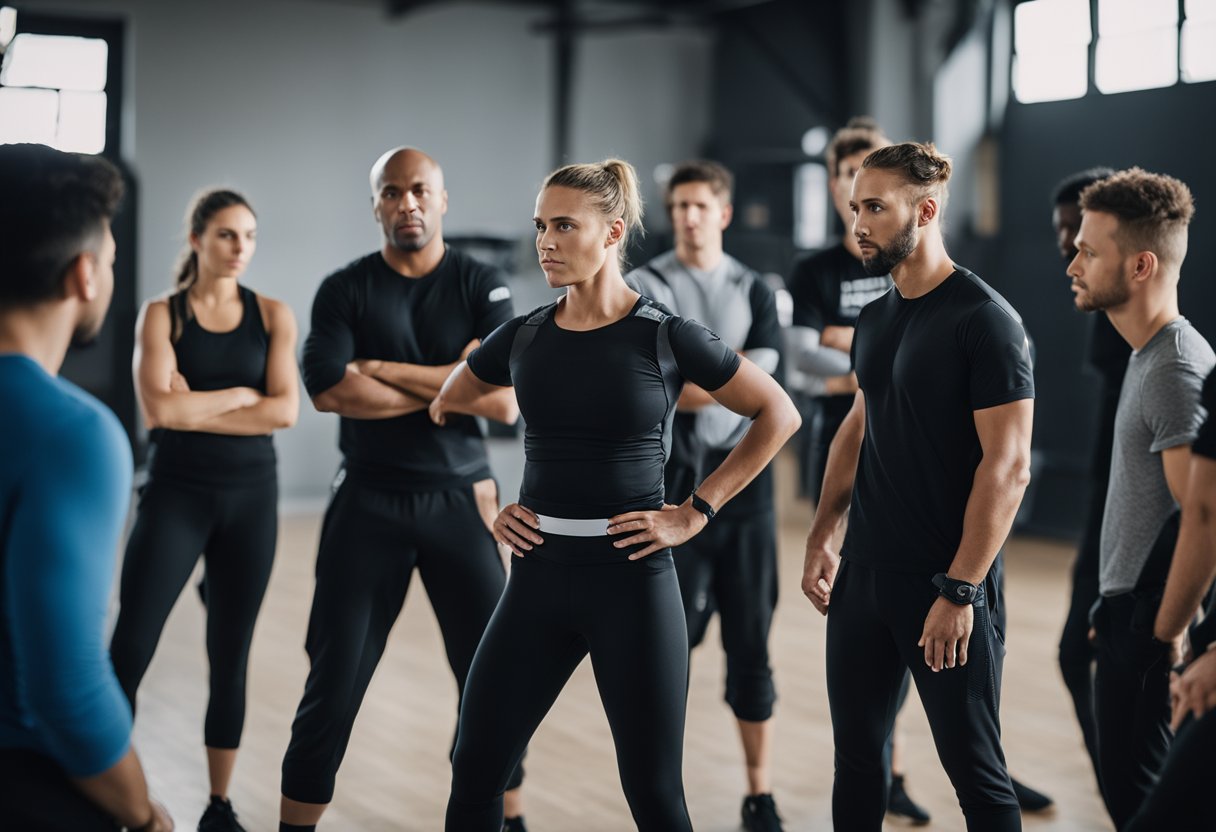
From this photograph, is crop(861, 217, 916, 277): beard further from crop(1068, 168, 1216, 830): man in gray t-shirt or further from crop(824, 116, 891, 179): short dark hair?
crop(824, 116, 891, 179): short dark hair

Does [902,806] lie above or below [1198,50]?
below

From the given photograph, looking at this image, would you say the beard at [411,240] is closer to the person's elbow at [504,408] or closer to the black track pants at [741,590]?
the person's elbow at [504,408]

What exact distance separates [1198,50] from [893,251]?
635 centimetres

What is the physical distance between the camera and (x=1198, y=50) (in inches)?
301

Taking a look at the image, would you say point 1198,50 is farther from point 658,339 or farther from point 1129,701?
point 658,339

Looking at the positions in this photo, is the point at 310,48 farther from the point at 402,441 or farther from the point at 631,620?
the point at 631,620

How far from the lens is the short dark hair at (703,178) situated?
360cm

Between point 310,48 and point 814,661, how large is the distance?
22.7 ft

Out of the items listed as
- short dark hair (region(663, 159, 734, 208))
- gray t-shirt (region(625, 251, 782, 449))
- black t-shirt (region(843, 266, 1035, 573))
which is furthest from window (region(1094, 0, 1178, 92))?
black t-shirt (region(843, 266, 1035, 573))

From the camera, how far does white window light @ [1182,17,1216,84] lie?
298 inches

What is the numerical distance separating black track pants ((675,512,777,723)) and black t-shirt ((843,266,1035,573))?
1033 millimetres

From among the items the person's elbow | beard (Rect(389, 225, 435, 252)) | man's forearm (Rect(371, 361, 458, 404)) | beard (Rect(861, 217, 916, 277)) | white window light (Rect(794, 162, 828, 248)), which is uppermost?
white window light (Rect(794, 162, 828, 248))

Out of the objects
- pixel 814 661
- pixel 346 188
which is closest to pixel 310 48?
pixel 346 188

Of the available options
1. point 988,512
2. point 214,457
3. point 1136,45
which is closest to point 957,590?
point 988,512
